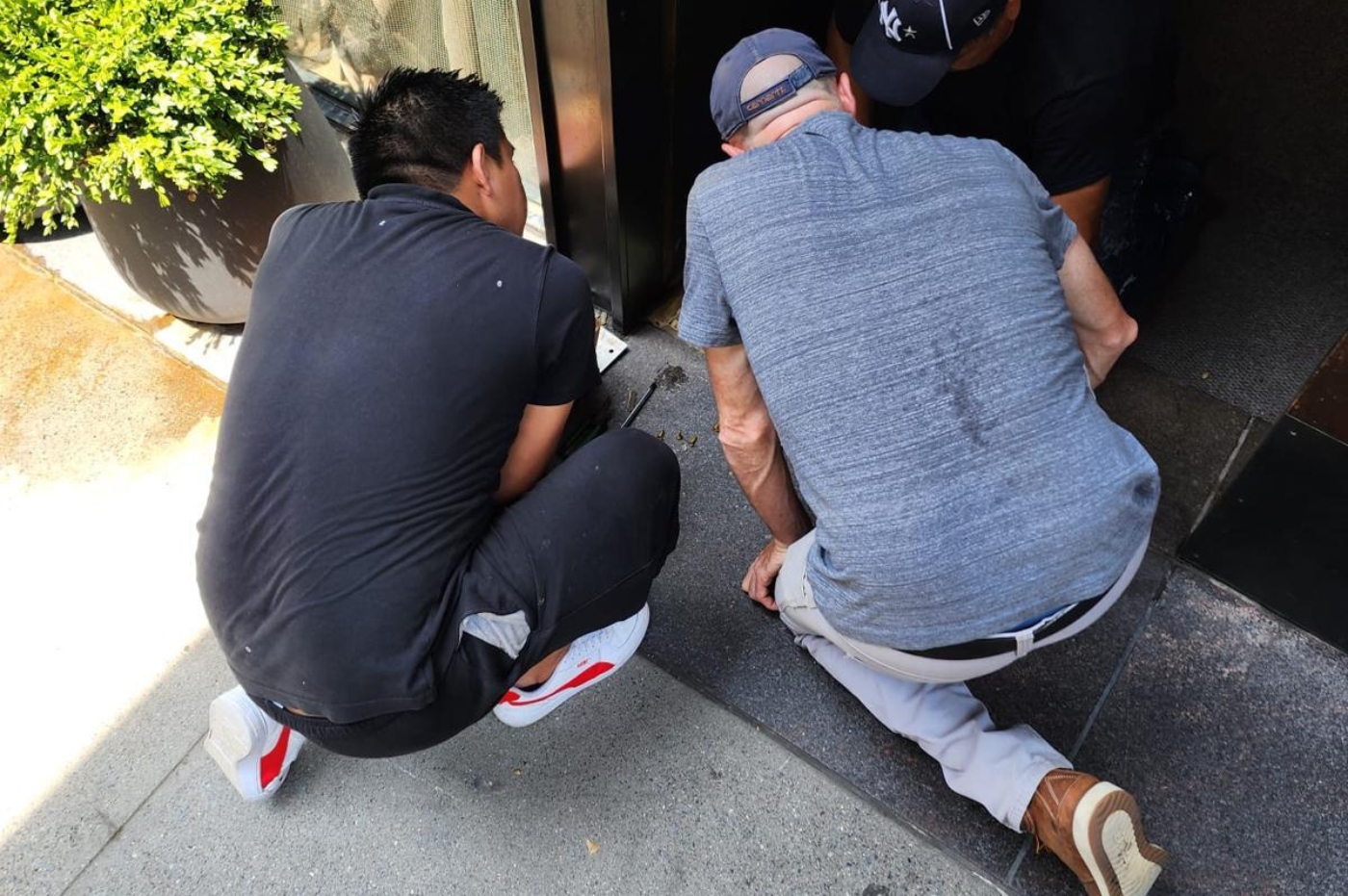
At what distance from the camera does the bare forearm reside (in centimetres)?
197

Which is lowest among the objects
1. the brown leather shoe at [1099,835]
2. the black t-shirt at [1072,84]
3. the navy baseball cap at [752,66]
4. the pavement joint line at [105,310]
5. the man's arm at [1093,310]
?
the brown leather shoe at [1099,835]

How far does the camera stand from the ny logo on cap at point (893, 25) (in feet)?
6.38

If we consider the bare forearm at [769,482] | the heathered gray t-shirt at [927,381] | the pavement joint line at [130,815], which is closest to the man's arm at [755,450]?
the bare forearm at [769,482]

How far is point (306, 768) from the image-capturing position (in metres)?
2.14

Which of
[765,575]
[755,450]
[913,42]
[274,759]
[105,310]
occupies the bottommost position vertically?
[274,759]

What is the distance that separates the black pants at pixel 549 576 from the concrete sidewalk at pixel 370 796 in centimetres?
36

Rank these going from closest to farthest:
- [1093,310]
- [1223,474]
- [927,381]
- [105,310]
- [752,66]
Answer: [927,381]
[752,66]
[1093,310]
[1223,474]
[105,310]

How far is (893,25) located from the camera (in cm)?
197

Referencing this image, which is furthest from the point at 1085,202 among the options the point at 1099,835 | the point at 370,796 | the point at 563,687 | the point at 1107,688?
the point at 370,796

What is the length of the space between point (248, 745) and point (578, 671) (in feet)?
2.39

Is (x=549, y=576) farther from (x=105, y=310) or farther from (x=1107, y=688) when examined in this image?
(x=105, y=310)

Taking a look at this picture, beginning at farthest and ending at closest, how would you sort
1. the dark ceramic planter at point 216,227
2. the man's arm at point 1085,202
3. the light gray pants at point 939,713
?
1. the dark ceramic planter at point 216,227
2. the man's arm at point 1085,202
3. the light gray pants at point 939,713

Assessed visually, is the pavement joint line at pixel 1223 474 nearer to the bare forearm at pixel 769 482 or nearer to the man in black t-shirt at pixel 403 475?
the bare forearm at pixel 769 482

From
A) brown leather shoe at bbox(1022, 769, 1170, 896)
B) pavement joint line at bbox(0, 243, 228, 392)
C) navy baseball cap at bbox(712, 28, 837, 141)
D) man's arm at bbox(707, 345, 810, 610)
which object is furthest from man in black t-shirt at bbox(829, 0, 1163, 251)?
pavement joint line at bbox(0, 243, 228, 392)
